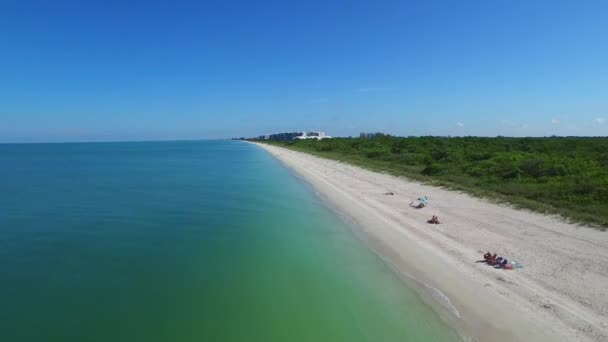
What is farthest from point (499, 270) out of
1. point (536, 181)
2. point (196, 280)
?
point (536, 181)

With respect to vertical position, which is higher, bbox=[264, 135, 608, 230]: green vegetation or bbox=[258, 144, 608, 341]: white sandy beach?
bbox=[264, 135, 608, 230]: green vegetation

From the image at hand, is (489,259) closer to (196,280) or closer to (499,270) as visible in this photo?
(499,270)

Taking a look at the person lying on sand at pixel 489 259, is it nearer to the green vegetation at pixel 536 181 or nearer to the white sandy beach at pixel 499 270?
the white sandy beach at pixel 499 270

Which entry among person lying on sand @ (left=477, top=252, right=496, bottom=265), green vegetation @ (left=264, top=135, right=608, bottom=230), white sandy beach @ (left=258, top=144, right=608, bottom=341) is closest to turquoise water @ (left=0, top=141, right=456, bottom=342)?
white sandy beach @ (left=258, top=144, right=608, bottom=341)

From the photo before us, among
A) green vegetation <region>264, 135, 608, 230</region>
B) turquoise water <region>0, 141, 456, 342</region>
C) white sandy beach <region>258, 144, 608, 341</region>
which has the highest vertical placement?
green vegetation <region>264, 135, 608, 230</region>

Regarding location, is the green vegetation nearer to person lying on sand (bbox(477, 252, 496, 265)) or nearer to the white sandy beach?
the white sandy beach

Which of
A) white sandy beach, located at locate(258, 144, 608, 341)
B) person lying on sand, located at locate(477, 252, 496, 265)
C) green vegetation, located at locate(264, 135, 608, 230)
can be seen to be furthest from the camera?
green vegetation, located at locate(264, 135, 608, 230)

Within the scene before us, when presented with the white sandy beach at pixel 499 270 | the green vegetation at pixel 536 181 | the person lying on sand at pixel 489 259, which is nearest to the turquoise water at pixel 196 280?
the white sandy beach at pixel 499 270
